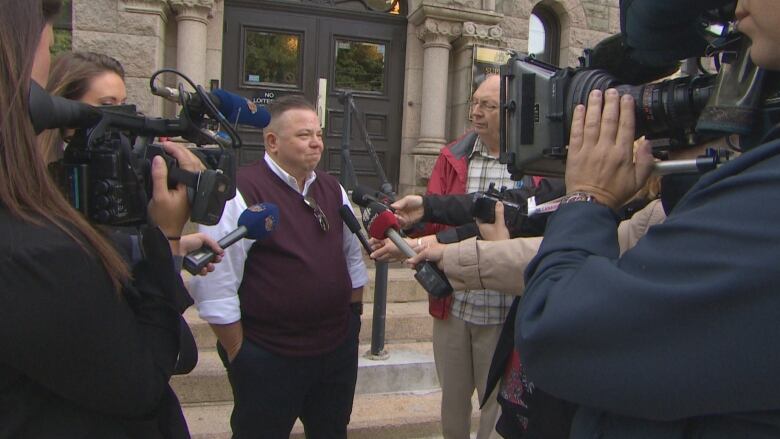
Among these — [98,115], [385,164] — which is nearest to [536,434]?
[98,115]

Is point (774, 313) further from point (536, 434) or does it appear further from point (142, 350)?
point (142, 350)

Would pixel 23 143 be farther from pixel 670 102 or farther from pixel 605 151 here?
pixel 670 102

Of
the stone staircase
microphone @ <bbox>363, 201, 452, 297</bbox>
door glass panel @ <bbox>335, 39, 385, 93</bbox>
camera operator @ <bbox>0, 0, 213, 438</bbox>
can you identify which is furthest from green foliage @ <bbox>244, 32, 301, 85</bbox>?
camera operator @ <bbox>0, 0, 213, 438</bbox>

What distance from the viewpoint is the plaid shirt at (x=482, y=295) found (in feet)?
9.02

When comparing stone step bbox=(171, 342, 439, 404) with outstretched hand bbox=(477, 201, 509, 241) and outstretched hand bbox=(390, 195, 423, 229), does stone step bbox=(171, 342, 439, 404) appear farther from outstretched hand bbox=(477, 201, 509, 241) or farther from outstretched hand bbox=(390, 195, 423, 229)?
outstretched hand bbox=(477, 201, 509, 241)

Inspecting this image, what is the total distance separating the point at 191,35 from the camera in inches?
215

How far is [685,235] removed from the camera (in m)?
0.83

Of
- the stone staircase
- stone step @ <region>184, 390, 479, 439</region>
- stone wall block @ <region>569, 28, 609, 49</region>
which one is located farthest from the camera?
stone wall block @ <region>569, 28, 609, 49</region>

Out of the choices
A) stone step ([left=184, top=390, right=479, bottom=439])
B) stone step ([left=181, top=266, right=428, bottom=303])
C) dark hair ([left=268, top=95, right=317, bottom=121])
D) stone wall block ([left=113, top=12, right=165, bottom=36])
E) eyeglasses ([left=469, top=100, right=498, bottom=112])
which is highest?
stone wall block ([left=113, top=12, right=165, bottom=36])

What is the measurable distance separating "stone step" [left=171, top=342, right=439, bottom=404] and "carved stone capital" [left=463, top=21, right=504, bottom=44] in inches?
140

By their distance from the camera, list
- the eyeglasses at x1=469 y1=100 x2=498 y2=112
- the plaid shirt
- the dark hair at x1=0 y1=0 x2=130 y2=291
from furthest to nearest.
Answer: the eyeglasses at x1=469 y1=100 x2=498 y2=112
the plaid shirt
the dark hair at x1=0 y1=0 x2=130 y2=291

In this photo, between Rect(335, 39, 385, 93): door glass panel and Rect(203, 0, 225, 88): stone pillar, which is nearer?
Rect(203, 0, 225, 88): stone pillar

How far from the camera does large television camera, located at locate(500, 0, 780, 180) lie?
95 centimetres

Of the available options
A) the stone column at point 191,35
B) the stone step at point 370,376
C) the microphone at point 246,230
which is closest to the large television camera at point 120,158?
the microphone at point 246,230
